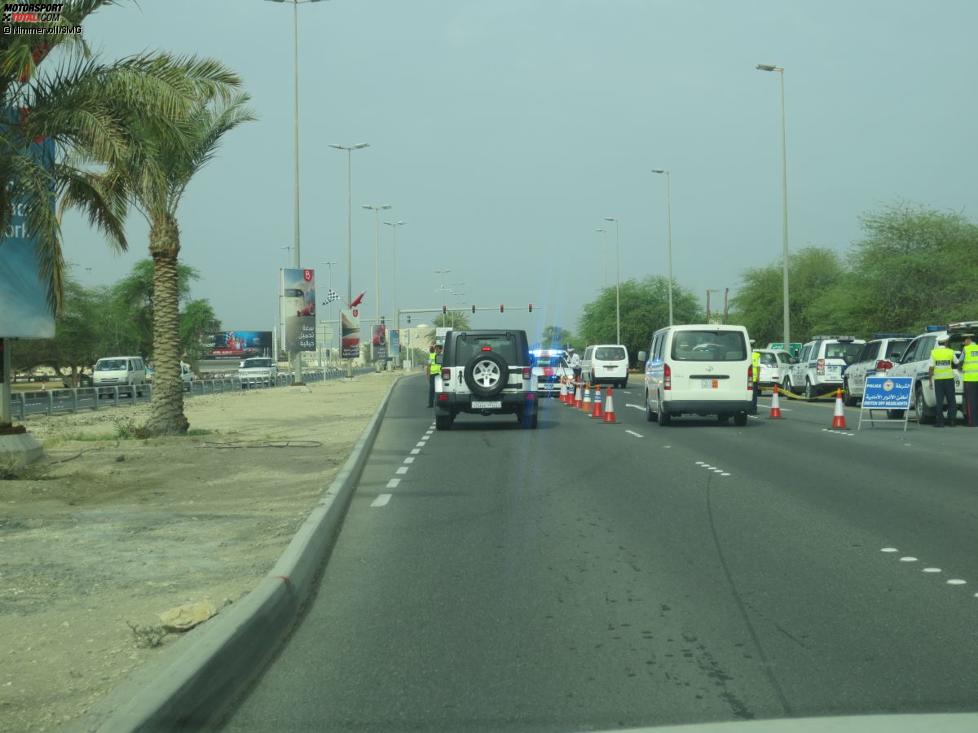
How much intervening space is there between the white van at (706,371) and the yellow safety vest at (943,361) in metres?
3.58

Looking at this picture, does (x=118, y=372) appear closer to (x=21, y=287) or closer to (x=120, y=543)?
(x=21, y=287)

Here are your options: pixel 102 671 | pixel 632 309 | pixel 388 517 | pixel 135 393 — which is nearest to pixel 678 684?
pixel 102 671

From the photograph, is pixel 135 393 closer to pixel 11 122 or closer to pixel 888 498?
pixel 11 122

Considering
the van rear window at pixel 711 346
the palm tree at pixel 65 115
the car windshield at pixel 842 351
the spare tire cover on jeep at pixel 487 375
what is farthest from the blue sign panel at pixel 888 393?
the palm tree at pixel 65 115

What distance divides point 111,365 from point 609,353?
75.5 feet

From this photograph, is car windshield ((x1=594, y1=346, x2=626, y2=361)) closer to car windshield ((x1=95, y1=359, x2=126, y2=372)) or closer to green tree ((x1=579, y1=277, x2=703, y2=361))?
car windshield ((x1=95, y1=359, x2=126, y2=372))

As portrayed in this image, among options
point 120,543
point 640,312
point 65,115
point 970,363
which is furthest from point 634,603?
point 640,312

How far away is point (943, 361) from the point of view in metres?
23.2

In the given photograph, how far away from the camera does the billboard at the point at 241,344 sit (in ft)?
393

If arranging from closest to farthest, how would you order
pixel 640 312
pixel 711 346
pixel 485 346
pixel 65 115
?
pixel 65 115 → pixel 711 346 → pixel 485 346 → pixel 640 312

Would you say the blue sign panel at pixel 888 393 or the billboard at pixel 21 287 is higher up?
the billboard at pixel 21 287

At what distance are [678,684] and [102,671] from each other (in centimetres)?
269

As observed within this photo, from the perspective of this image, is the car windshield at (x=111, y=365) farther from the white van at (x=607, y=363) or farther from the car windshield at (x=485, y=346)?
the car windshield at (x=485, y=346)

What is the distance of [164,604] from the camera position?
725 cm
